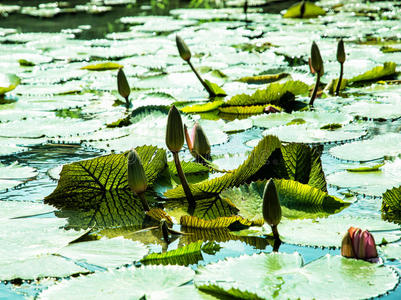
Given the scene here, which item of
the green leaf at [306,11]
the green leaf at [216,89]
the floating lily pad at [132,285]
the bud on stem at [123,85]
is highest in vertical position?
the green leaf at [306,11]

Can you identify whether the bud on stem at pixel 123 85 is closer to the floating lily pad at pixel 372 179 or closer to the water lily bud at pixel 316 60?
the water lily bud at pixel 316 60

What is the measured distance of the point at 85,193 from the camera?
5.61 ft

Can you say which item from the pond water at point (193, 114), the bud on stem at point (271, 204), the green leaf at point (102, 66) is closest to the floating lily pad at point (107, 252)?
the pond water at point (193, 114)

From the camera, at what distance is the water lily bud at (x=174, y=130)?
148 centimetres

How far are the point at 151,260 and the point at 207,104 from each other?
156cm

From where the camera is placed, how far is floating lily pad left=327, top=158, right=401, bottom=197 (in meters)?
1.64

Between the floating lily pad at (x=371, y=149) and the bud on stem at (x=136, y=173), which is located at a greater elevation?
the bud on stem at (x=136, y=173)

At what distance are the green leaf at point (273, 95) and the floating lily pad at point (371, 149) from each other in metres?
0.72

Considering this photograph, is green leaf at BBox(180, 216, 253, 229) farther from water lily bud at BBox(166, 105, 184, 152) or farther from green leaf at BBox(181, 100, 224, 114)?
green leaf at BBox(181, 100, 224, 114)

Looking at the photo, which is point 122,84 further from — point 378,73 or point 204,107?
point 378,73

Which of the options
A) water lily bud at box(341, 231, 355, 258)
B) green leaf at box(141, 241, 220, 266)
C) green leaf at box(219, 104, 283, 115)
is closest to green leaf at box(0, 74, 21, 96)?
green leaf at box(219, 104, 283, 115)

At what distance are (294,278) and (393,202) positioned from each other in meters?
0.48

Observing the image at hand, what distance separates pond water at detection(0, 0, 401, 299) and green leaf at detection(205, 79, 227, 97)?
59 mm

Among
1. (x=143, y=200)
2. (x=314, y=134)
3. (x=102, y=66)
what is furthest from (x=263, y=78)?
(x=143, y=200)
